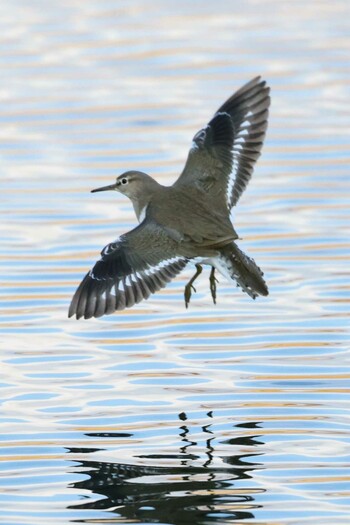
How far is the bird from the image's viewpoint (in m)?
11.6

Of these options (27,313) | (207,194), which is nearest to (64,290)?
(27,313)

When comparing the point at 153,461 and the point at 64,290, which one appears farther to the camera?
the point at 64,290

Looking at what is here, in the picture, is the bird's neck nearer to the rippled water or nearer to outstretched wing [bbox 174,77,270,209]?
outstretched wing [bbox 174,77,270,209]

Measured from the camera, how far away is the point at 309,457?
10.2 m

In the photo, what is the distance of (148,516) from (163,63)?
11343 millimetres

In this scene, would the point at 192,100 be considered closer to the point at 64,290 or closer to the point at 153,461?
the point at 64,290

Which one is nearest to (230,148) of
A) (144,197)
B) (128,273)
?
(144,197)

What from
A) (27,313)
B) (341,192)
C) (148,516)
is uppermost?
(341,192)

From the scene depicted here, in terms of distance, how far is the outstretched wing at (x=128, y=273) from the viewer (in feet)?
37.6

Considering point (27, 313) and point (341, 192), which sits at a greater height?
point (341, 192)

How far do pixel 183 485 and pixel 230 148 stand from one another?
138 inches

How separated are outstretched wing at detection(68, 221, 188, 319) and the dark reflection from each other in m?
1.21

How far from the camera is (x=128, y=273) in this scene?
38.2ft

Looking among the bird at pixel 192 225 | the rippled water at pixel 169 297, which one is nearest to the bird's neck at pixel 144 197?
the bird at pixel 192 225
